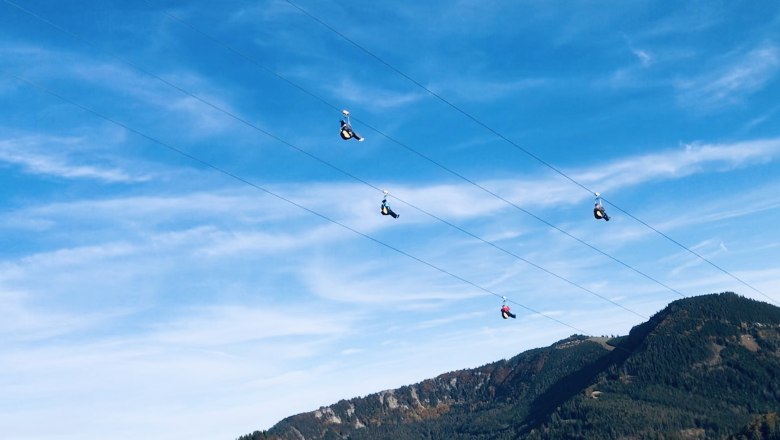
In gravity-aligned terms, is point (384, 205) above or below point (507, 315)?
above

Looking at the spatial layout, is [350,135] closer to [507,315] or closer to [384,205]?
[384,205]

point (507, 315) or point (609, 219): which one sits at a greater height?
point (609, 219)

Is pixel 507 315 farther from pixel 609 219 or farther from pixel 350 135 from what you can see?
pixel 350 135

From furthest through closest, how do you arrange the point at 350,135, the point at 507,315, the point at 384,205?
1. the point at 507,315
2. the point at 384,205
3. the point at 350,135

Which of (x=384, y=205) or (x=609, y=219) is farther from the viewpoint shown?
(x=609, y=219)

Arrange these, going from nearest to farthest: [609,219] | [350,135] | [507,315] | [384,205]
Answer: [350,135], [384,205], [609,219], [507,315]

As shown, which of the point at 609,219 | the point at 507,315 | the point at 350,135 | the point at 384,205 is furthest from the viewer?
the point at 507,315

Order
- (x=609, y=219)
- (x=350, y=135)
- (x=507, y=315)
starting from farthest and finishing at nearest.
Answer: (x=507, y=315)
(x=609, y=219)
(x=350, y=135)

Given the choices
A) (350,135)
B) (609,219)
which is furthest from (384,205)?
(609,219)

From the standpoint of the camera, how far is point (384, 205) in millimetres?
85688

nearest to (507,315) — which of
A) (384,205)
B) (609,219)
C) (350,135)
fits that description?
(609,219)

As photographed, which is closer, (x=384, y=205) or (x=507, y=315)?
(x=384, y=205)

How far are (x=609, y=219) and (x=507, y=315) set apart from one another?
891 inches

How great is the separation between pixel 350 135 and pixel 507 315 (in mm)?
46814
